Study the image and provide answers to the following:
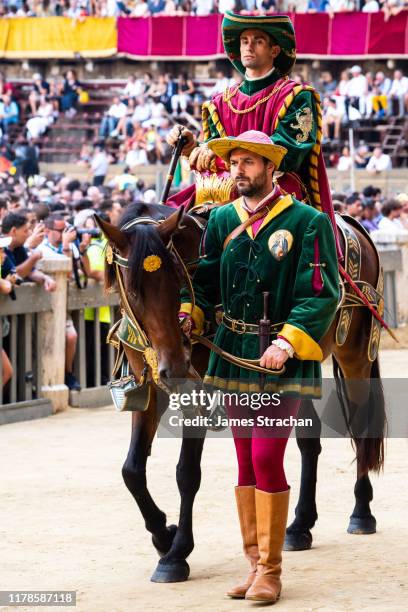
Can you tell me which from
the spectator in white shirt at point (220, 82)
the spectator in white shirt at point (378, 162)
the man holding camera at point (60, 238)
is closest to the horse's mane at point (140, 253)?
the man holding camera at point (60, 238)

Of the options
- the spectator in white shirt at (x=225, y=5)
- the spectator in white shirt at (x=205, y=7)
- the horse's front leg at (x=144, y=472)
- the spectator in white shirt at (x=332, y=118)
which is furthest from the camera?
the spectator in white shirt at (x=205, y=7)

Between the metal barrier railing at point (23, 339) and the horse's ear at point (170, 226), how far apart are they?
17.1ft

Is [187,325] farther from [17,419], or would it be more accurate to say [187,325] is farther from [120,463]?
[17,419]

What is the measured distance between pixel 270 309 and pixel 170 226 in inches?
22.4

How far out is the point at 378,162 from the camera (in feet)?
87.5

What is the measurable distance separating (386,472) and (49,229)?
477 cm

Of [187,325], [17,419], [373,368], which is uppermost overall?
[187,325]

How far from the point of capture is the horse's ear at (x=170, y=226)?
562cm

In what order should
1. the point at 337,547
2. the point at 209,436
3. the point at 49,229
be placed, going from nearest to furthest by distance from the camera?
the point at 337,547, the point at 209,436, the point at 49,229

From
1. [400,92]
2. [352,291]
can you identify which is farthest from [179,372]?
[400,92]

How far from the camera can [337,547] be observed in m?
6.57

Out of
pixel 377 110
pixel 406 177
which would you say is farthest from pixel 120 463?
pixel 377 110

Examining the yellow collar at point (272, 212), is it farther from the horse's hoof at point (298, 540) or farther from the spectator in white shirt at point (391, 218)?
the spectator in white shirt at point (391, 218)

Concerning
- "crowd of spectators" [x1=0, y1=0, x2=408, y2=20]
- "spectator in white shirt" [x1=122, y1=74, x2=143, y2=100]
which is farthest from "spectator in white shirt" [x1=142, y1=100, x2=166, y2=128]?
"crowd of spectators" [x1=0, y1=0, x2=408, y2=20]
